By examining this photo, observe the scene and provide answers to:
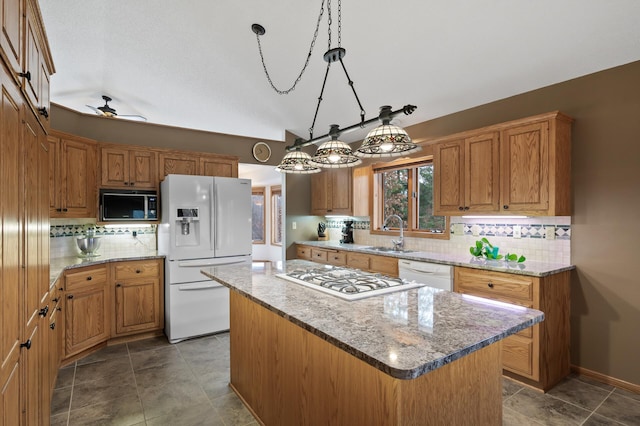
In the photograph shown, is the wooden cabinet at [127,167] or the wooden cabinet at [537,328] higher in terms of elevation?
the wooden cabinet at [127,167]

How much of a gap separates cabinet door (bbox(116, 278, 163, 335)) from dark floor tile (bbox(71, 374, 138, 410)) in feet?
2.79

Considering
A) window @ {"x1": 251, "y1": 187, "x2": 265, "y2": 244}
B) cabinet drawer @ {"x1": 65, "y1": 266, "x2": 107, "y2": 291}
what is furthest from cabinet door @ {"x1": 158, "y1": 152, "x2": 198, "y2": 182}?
window @ {"x1": 251, "y1": 187, "x2": 265, "y2": 244}

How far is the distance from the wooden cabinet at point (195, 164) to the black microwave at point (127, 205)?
0.31 metres

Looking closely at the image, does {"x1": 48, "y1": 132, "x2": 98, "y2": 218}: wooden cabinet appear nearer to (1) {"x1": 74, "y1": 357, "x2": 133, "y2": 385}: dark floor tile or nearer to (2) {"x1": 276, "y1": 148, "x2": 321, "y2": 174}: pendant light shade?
(1) {"x1": 74, "y1": 357, "x2": 133, "y2": 385}: dark floor tile

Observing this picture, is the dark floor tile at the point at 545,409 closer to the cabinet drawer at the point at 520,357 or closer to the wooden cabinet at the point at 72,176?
the cabinet drawer at the point at 520,357

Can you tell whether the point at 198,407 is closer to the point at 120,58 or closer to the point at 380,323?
the point at 380,323

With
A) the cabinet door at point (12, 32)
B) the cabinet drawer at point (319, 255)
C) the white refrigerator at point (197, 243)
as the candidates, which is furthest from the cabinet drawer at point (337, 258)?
the cabinet door at point (12, 32)

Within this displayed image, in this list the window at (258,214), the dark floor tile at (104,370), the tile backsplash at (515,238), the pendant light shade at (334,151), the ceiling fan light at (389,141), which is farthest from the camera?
the window at (258,214)

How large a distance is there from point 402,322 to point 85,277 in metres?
3.16

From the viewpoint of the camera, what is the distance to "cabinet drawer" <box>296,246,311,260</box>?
496cm

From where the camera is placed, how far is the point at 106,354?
320 centimetres

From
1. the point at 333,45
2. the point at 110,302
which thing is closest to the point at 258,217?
the point at 110,302

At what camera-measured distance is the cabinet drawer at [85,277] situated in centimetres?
298

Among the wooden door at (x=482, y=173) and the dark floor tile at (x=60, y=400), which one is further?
the wooden door at (x=482, y=173)
